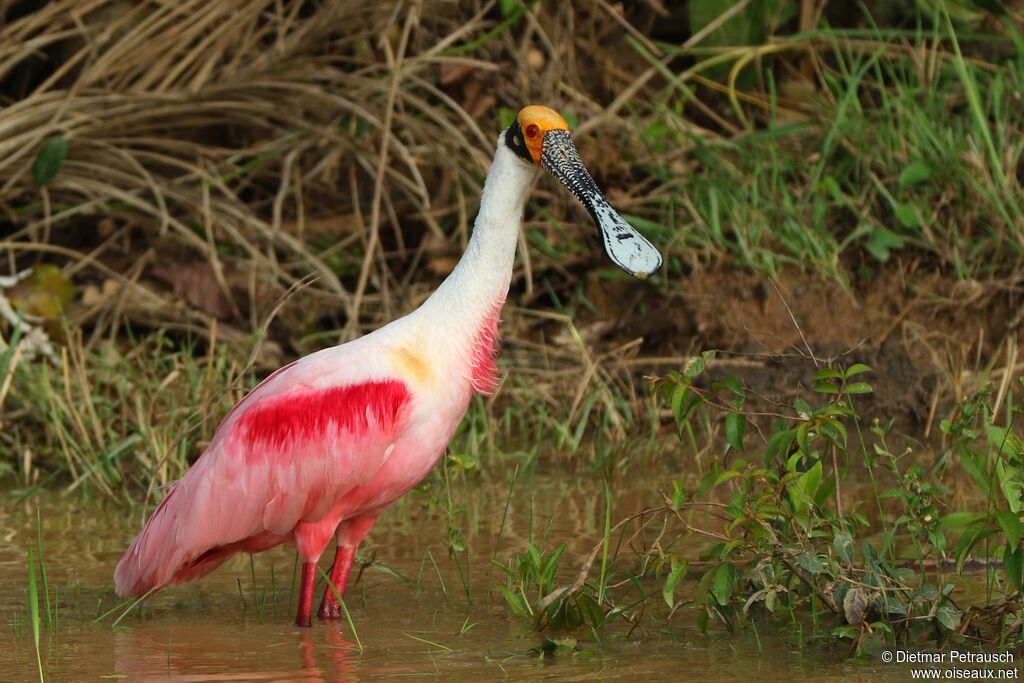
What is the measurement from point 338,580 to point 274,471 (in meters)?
0.38

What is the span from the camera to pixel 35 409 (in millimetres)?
6426

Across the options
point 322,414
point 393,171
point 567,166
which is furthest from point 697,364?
point 393,171

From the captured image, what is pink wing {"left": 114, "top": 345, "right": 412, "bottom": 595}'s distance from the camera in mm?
4453

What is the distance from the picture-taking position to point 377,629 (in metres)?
4.36

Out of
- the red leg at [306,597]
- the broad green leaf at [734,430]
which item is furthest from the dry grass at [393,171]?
the broad green leaf at [734,430]

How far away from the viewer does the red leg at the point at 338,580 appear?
457 centimetres

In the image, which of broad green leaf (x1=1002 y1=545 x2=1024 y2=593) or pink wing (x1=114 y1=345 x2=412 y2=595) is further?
pink wing (x1=114 y1=345 x2=412 y2=595)

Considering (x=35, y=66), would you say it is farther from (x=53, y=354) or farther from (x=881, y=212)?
(x=881, y=212)

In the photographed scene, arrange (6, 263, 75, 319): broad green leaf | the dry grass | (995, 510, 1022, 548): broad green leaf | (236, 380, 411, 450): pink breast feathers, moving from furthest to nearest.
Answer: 1. the dry grass
2. (6, 263, 75, 319): broad green leaf
3. (236, 380, 411, 450): pink breast feathers
4. (995, 510, 1022, 548): broad green leaf

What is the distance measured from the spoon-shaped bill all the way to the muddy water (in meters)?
0.83

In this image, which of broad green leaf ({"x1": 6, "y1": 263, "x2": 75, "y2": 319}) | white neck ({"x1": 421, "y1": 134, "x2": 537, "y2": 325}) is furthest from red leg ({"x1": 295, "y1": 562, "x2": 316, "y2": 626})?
broad green leaf ({"x1": 6, "y1": 263, "x2": 75, "y2": 319})

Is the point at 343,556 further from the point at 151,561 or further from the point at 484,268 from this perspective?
the point at 484,268

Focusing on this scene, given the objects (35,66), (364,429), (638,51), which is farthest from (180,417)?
(638,51)

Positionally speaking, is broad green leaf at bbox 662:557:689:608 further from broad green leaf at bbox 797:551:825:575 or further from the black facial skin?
the black facial skin
